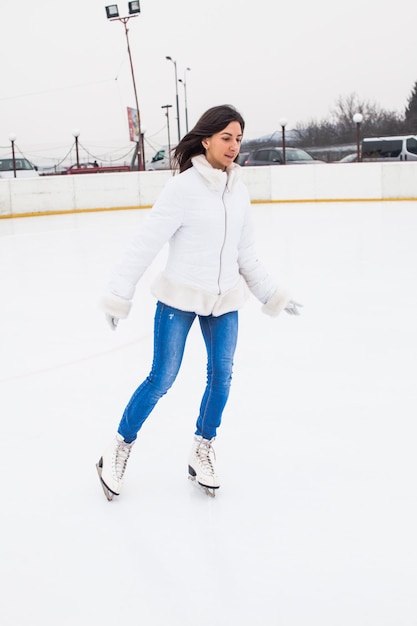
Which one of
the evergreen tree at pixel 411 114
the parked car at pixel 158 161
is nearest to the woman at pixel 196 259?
the parked car at pixel 158 161

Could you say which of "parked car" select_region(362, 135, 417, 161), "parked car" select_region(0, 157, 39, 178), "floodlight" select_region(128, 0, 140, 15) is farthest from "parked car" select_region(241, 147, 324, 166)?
"floodlight" select_region(128, 0, 140, 15)

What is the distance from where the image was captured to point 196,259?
2.13m

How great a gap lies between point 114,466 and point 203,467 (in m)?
0.29

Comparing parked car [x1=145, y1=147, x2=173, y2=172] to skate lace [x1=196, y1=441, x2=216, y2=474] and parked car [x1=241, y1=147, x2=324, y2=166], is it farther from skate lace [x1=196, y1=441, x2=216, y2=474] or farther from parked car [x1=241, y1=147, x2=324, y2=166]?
skate lace [x1=196, y1=441, x2=216, y2=474]

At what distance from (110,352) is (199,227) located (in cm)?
205

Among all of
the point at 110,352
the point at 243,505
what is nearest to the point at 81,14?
the point at 110,352

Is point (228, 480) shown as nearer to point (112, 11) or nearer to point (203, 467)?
point (203, 467)

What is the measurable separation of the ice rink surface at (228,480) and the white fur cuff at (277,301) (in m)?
0.56

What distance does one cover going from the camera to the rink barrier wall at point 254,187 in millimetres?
14672

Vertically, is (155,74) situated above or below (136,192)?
above

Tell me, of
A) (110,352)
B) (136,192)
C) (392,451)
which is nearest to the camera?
(392,451)

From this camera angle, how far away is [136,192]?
16047mm

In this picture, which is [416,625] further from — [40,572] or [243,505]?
[40,572]

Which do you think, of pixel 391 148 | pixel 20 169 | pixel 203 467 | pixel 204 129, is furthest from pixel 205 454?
pixel 20 169
